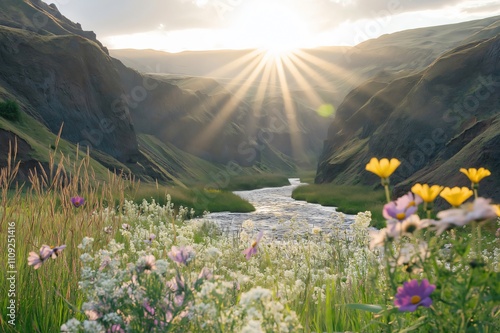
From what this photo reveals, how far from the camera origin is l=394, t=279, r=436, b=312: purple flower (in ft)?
7.61

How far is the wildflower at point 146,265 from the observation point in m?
3.11

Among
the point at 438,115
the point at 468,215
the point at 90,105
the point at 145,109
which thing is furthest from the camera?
the point at 145,109

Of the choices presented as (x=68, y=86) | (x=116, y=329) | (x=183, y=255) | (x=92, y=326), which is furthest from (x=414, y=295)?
(x=68, y=86)

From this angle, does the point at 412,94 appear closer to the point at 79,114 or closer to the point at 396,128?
the point at 396,128

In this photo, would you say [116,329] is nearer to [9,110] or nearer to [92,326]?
[92,326]

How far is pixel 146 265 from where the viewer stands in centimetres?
314

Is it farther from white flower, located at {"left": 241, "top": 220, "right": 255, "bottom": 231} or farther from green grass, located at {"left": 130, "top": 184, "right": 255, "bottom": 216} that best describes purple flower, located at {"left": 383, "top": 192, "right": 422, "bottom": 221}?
green grass, located at {"left": 130, "top": 184, "right": 255, "bottom": 216}

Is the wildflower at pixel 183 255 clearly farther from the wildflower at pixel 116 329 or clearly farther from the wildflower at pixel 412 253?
the wildflower at pixel 412 253

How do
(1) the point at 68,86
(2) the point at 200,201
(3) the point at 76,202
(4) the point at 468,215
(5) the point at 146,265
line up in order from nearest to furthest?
(4) the point at 468,215 < (5) the point at 146,265 < (3) the point at 76,202 < (2) the point at 200,201 < (1) the point at 68,86

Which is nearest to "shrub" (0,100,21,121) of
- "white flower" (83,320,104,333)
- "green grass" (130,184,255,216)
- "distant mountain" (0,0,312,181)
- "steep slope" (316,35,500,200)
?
"distant mountain" (0,0,312,181)

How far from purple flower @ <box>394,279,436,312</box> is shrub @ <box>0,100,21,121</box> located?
40364mm

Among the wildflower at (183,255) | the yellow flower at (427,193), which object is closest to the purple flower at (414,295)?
the yellow flower at (427,193)

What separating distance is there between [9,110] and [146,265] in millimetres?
39845

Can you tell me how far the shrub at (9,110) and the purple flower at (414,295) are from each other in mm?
40364
